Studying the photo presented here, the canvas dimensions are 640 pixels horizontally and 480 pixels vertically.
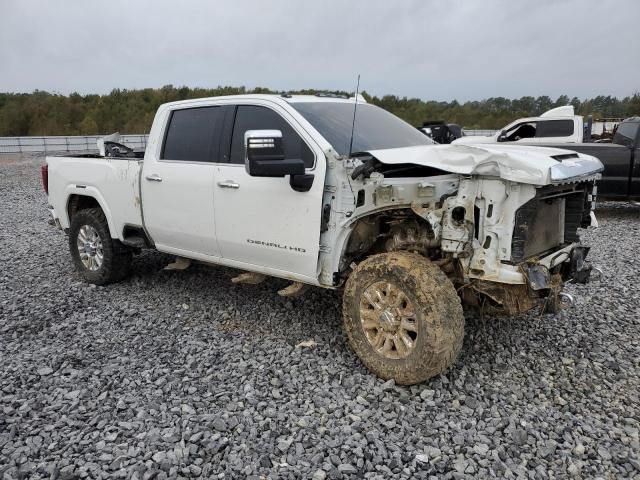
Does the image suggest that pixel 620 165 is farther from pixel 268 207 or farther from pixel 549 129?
pixel 268 207

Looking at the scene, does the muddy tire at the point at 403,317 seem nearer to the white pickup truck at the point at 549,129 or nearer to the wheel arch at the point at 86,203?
the wheel arch at the point at 86,203

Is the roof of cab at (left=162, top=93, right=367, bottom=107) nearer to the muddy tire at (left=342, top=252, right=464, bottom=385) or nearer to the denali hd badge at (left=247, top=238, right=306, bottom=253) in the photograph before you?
the denali hd badge at (left=247, top=238, right=306, bottom=253)

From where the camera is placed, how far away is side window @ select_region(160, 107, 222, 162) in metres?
4.68

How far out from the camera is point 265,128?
431 centimetres

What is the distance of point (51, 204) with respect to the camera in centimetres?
631

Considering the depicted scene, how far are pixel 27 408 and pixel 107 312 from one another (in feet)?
5.73

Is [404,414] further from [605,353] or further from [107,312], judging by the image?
[107,312]

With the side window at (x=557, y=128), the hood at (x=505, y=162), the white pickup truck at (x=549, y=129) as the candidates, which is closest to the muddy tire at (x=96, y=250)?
the hood at (x=505, y=162)

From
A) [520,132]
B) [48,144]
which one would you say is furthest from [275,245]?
[48,144]

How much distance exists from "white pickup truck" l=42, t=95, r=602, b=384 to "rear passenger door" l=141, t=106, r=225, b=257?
1 cm

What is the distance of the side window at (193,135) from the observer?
468 cm

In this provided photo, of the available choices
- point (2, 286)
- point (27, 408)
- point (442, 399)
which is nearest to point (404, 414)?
point (442, 399)

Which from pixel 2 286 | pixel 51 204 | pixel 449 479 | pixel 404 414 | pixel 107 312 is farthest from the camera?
pixel 51 204

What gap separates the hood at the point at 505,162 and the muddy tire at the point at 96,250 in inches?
130
